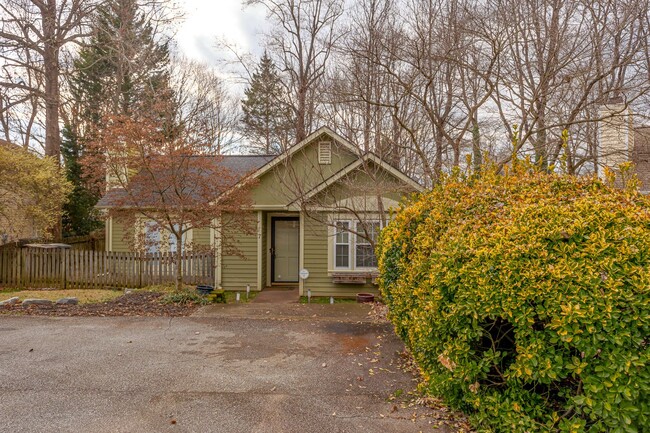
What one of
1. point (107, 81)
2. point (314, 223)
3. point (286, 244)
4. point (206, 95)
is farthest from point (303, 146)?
point (107, 81)

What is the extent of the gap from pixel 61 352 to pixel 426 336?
523cm

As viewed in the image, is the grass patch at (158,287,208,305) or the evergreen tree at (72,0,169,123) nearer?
the grass patch at (158,287,208,305)

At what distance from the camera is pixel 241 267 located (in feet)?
38.8

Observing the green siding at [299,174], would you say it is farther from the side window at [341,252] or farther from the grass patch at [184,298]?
the grass patch at [184,298]

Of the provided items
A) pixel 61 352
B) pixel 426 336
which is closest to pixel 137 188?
pixel 61 352

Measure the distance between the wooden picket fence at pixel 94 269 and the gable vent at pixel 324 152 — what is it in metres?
4.25

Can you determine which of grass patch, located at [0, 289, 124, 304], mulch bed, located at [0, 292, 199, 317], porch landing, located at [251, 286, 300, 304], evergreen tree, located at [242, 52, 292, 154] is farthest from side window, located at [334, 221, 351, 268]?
evergreen tree, located at [242, 52, 292, 154]

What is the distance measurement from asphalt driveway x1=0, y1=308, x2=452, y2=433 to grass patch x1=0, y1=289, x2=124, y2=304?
2.26 metres

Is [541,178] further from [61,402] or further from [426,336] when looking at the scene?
[61,402]

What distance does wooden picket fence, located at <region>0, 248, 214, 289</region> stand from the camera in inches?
428

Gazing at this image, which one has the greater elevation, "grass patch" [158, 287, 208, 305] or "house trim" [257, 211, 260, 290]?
"house trim" [257, 211, 260, 290]

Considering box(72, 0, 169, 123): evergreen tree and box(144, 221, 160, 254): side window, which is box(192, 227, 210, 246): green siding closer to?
box(144, 221, 160, 254): side window

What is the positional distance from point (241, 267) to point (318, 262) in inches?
93.4

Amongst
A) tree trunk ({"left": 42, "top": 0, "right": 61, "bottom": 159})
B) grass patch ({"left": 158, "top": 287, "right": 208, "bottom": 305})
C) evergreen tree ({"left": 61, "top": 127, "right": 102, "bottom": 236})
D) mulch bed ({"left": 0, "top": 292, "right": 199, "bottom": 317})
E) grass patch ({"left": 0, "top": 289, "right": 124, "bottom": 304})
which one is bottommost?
grass patch ({"left": 0, "top": 289, "right": 124, "bottom": 304})
